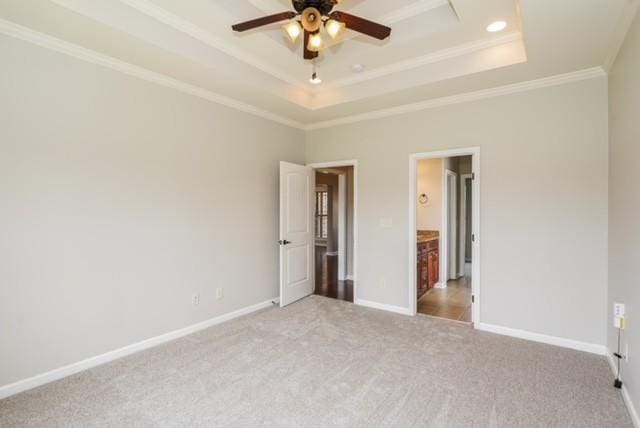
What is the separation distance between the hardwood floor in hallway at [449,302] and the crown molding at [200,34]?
3.49m

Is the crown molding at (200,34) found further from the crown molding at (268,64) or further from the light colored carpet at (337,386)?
the light colored carpet at (337,386)

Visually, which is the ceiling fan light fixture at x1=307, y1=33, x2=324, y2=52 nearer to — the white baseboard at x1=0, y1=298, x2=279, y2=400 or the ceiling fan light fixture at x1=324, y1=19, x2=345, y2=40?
the ceiling fan light fixture at x1=324, y1=19, x2=345, y2=40

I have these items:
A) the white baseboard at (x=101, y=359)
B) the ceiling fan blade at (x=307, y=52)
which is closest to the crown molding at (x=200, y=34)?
the ceiling fan blade at (x=307, y=52)

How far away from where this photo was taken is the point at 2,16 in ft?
7.27

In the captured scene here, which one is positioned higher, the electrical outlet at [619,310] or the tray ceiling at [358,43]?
→ the tray ceiling at [358,43]

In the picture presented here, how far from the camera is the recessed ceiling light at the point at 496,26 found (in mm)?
2637

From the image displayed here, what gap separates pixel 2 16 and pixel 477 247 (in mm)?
4519

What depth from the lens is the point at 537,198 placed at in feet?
10.7

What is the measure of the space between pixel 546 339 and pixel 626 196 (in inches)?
65.0

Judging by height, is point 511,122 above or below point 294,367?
above

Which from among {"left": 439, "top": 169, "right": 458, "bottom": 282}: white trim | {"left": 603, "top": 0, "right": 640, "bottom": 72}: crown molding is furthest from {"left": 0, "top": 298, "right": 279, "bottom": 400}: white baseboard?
{"left": 603, "top": 0, "right": 640, "bottom": 72}: crown molding

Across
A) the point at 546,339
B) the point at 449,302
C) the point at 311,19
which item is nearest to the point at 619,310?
the point at 546,339

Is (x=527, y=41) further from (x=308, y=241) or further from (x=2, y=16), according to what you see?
(x=2, y=16)

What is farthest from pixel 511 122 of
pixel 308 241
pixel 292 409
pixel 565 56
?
pixel 292 409
